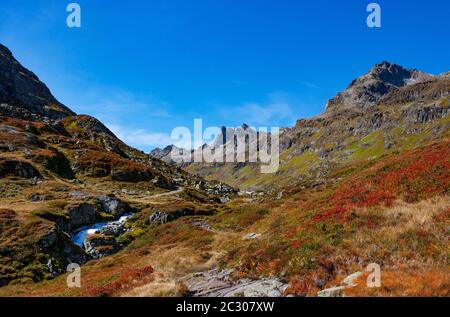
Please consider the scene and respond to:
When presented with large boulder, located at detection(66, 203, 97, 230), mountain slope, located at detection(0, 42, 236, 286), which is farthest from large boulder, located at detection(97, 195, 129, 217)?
large boulder, located at detection(66, 203, 97, 230)

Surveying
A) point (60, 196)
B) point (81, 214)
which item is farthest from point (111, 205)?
point (81, 214)

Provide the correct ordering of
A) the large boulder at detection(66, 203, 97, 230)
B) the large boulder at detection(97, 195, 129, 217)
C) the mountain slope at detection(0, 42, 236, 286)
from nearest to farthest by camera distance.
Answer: the mountain slope at detection(0, 42, 236, 286)
the large boulder at detection(66, 203, 97, 230)
the large boulder at detection(97, 195, 129, 217)

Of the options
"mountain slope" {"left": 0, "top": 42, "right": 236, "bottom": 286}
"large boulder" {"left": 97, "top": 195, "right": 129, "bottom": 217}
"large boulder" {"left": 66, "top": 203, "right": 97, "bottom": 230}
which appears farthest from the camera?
"large boulder" {"left": 97, "top": 195, "right": 129, "bottom": 217}

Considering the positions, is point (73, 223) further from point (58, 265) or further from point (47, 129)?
point (47, 129)

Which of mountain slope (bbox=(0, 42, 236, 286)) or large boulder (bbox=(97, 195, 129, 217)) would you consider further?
large boulder (bbox=(97, 195, 129, 217))

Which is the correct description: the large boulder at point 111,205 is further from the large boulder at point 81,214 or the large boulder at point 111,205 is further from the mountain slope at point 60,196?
the large boulder at point 81,214

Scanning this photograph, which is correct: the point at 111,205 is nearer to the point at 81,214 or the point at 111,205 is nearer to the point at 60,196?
the point at 60,196

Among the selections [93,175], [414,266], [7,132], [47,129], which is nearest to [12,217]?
[414,266]

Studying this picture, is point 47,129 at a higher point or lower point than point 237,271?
higher

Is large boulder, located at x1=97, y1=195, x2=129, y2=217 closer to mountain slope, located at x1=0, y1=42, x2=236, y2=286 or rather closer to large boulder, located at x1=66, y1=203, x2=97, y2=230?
mountain slope, located at x1=0, y1=42, x2=236, y2=286

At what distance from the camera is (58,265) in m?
38.5

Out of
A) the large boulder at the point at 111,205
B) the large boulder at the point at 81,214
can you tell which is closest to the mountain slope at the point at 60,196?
the large boulder at the point at 111,205

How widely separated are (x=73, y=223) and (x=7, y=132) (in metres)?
58.4
